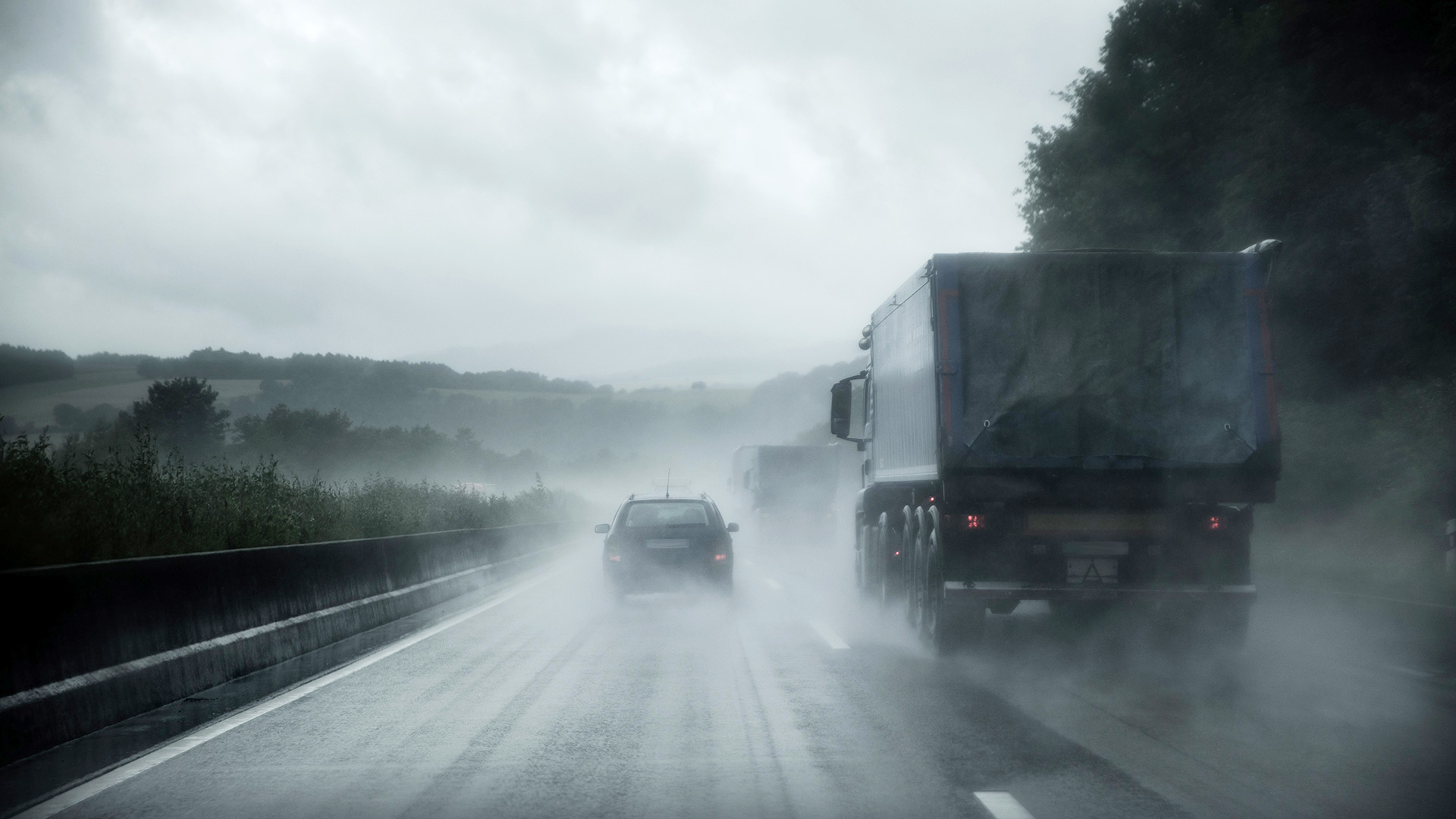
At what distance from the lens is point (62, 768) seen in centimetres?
643

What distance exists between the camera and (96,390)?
6028cm

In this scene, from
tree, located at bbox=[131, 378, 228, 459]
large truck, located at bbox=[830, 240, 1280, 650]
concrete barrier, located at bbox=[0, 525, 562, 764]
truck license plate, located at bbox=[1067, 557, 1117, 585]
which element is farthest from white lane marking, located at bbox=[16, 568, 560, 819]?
tree, located at bbox=[131, 378, 228, 459]

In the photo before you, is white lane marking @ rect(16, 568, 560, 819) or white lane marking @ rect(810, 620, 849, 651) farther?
white lane marking @ rect(810, 620, 849, 651)

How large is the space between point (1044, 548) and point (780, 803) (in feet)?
17.0

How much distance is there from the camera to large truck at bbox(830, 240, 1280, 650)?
10.2 metres

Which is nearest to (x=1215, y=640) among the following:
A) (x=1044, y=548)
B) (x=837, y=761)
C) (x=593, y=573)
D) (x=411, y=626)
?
(x=1044, y=548)

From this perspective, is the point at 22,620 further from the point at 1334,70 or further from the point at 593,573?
the point at 1334,70

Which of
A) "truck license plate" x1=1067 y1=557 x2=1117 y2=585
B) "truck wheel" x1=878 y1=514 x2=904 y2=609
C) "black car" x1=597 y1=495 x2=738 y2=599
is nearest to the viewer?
"truck license plate" x1=1067 y1=557 x2=1117 y2=585

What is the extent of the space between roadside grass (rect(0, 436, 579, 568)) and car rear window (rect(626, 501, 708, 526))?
370 cm

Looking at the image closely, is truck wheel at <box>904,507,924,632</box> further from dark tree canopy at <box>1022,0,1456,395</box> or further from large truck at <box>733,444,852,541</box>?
large truck at <box>733,444,852,541</box>

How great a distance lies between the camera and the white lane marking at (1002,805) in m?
5.48

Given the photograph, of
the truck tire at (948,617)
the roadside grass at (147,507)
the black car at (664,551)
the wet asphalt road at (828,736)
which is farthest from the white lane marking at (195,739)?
the truck tire at (948,617)

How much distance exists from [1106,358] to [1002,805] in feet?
17.9

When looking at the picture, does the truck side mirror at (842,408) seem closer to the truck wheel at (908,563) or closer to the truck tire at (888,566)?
the truck tire at (888,566)
